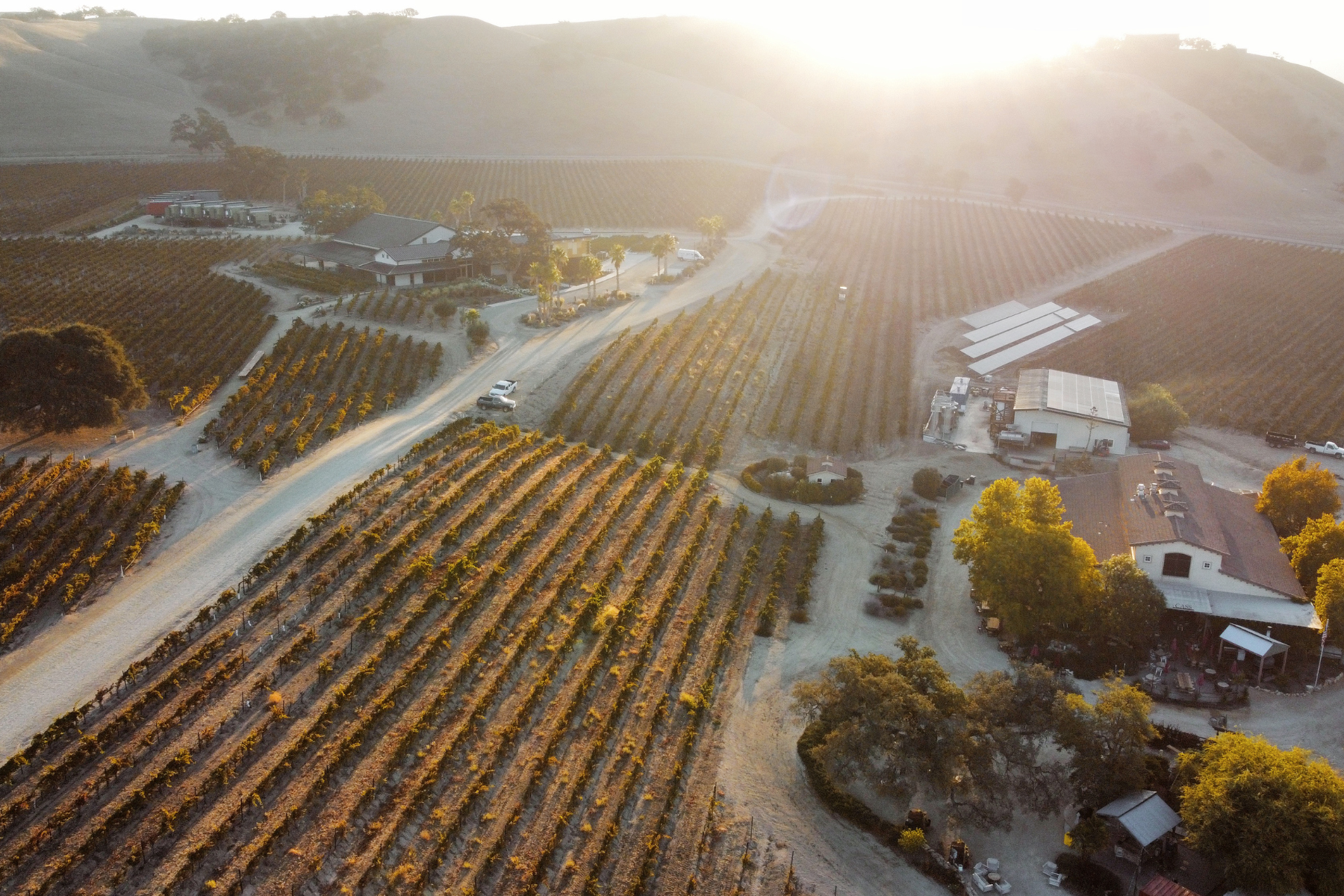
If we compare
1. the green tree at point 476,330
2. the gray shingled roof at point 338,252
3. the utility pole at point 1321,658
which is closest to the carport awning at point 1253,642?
the utility pole at point 1321,658

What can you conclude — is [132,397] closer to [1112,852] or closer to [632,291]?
[632,291]

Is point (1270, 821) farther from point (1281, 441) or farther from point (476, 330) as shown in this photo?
point (476, 330)

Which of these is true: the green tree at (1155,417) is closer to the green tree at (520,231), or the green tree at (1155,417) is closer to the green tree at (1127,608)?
the green tree at (1127,608)

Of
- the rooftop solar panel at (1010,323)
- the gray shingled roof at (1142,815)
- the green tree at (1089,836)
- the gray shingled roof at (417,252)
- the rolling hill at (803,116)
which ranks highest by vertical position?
the rolling hill at (803,116)

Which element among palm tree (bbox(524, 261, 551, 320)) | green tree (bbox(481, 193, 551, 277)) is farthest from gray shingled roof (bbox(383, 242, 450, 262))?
palm tree (bbox(524, 261, 551, 320))

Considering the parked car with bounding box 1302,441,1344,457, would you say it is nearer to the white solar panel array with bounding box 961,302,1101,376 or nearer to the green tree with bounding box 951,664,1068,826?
the white solar panel array with bounding box 961,302,1101,376

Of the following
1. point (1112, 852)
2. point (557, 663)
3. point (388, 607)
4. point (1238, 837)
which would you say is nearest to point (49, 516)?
point (388, 607)

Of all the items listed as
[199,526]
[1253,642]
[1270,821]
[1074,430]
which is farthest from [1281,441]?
[199,526]
